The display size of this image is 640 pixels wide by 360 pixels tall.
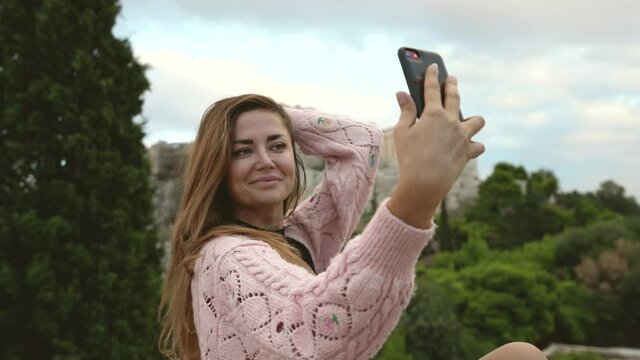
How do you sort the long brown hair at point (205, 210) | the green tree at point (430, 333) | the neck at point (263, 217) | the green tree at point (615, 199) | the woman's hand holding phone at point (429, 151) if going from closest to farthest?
the woman's hand holding phone at point (429, 151), the long brown hair at point (205, 210), the neck at point (263, 217), the green tree at point (430, 333), the green tree at point (615, 199)

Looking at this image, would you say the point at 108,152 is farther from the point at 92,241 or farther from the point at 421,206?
the point at 421,206

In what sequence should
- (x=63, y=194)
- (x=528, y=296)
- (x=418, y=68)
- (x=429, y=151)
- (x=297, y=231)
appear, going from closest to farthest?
(x=429, y=151), (x=418, y=68), (x=297, y=231), (x=63, y=194), (x=528, y=296)

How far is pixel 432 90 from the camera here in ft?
4.26

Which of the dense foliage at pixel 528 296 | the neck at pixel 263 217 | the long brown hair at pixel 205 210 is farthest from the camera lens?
the dense foliage at pixel 528 296

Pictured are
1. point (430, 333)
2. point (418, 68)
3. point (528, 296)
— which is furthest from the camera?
point (528, 296)

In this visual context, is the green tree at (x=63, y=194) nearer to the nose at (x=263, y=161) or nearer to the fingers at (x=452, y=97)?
the nose at (x=263, y=161)

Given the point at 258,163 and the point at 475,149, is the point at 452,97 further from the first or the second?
the point at 258,163

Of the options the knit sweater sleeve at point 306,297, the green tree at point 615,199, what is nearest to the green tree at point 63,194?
the knit sweater sleeve at point 306,297

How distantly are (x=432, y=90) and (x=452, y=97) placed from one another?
0.11 feet

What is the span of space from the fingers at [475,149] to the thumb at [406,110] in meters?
0.10

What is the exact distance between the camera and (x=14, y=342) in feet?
17.2

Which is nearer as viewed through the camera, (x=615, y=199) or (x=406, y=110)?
(x=406, y=110)

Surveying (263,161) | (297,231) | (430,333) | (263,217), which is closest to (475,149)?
(263,161)

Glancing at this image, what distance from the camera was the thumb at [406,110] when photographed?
1.28m
